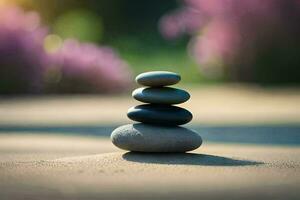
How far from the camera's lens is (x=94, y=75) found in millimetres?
14008

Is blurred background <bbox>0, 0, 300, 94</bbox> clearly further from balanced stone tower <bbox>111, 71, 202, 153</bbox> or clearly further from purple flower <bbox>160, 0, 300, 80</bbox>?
balanced stone tower <bbox>111, 71, 202, 153</bbox>

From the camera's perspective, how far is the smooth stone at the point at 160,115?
18.1 ft

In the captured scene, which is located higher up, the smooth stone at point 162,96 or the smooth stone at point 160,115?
the smooth stone at point 162,96

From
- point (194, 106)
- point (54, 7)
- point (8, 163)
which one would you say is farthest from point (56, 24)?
point (8, 163)

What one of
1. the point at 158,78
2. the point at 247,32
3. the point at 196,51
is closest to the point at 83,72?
the point at 196,51

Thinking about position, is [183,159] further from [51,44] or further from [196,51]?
[196,51]

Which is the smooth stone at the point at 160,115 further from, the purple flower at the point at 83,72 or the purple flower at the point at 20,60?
the purple flower at the point at 83,72

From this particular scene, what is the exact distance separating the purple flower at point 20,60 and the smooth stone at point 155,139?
7958 millimetres

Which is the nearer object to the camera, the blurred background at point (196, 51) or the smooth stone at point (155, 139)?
the smooth stone at point (155, 139)

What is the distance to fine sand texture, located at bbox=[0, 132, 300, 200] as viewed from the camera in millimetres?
4215

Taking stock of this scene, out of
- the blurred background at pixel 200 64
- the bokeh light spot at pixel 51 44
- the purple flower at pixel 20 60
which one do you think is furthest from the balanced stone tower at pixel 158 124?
the bokeh light spot at pixel 51 44

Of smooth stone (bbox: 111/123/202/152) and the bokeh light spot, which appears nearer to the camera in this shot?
smooth stone (bbox: 111/123/202/152)

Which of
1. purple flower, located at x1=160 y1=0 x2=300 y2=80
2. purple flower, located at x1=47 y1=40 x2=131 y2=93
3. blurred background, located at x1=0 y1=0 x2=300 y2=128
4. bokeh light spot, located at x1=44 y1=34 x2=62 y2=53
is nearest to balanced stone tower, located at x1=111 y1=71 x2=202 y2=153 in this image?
blurred background, located at x1=0 y1=0 x2=300 y2=128

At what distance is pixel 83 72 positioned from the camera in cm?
1386
